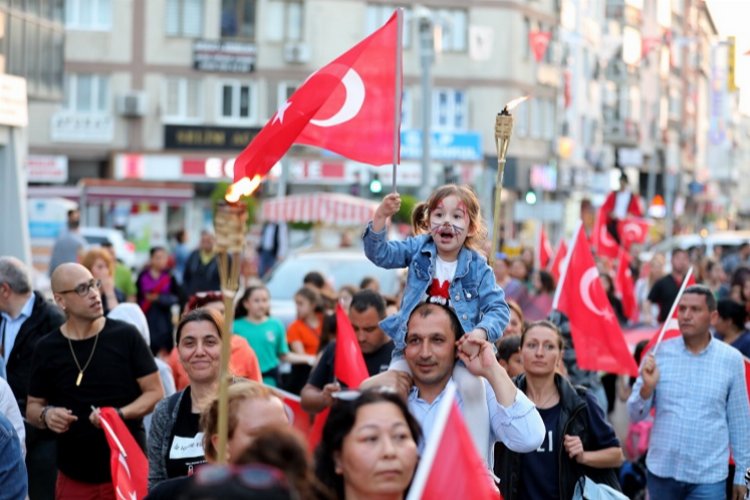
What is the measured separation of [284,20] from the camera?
51.7 m

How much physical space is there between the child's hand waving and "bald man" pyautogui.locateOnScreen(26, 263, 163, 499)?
213 centimetres

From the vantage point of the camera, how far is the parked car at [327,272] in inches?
720

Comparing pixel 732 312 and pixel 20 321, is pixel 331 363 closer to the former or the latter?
pixel 20 321

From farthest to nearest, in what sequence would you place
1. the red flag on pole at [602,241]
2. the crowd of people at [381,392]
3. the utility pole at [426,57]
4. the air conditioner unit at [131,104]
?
the air conditioner unit at [131,104], the utility pole at [426,57], the red flag on pole at [602,241], the crowd of people at [381,392]

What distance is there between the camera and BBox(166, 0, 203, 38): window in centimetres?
5047

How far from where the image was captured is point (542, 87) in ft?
188

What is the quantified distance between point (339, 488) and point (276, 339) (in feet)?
26.1

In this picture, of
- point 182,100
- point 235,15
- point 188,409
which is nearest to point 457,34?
point 235,15

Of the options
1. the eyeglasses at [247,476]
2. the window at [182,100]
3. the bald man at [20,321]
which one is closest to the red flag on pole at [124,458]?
the bald man at [20,321]

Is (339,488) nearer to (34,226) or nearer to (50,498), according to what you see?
(50,498)

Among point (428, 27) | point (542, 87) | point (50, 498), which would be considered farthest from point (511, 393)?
Answer: point (542, 87)

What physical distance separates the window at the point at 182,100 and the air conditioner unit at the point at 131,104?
4.08ft

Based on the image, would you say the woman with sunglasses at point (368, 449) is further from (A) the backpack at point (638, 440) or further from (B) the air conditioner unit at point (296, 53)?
(B) the air conditioner unit at point (296, 53)

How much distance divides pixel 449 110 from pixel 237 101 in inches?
288
